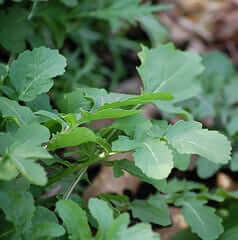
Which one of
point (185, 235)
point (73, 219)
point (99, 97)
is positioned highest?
point (99, 97)

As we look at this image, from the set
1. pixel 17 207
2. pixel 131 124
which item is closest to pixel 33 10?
pixel 131 124

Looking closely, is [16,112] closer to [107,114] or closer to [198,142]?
[107,114]

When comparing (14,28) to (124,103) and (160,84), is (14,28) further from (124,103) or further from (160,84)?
(124,103)

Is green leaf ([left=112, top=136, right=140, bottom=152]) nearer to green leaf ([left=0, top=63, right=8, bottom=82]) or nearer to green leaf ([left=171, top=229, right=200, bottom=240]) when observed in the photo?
green leaf ([left=0, top=63, right=8, bottom=82])

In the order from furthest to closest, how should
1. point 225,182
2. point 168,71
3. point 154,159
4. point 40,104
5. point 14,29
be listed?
1. point 225,182
2. point 14,29
3. point 168,71
4. point 40,104
5. point 154,159

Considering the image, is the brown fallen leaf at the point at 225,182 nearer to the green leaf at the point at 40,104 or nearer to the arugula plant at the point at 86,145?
the arugula plant at the point at 86,145

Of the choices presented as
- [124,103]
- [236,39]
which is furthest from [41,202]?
[236,39]

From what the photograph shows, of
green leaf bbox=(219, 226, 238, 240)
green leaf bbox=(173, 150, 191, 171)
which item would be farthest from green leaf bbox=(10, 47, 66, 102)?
green leaf bbox=(219, 226, 238, 240)

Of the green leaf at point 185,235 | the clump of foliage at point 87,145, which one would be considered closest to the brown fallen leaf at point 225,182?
the clump of foliage at point 87,145
